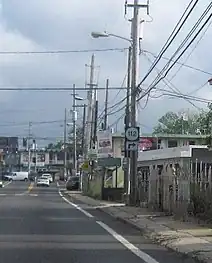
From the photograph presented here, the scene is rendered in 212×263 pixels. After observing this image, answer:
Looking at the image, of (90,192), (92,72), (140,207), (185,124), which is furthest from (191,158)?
(185,124)

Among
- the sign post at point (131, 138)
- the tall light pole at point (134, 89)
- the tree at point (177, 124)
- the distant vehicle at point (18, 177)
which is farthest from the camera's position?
the distant vehicle at point (18, 177)

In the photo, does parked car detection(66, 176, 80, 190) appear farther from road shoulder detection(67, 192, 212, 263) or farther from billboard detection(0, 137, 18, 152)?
billboard detection(0, 137, 18, 152)

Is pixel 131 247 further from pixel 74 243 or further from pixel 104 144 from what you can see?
pixel 104 144

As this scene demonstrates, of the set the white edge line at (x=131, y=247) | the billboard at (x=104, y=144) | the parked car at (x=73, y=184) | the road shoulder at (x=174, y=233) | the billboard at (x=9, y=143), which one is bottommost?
the white edge line at (x=131, y=247)

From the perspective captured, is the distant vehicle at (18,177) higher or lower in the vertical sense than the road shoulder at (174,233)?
higher

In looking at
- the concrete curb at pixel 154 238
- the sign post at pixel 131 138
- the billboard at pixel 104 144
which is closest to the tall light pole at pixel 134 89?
the sign post at pixel 131 138

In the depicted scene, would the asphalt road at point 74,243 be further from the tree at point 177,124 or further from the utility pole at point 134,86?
the tree at point 177,124

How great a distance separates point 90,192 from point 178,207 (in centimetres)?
3037

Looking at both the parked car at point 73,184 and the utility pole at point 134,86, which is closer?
the utility pole at point 134,86

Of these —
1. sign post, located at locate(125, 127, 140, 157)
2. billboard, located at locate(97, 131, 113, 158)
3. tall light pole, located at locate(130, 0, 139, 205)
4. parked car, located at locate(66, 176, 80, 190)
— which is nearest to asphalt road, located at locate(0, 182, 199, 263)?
sign post, located at locate(125, 127, 140, 157)

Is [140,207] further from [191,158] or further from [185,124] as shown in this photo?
[185,124]

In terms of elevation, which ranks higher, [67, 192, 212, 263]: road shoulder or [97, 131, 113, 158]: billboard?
[97, 131, 113, 158]: billboard

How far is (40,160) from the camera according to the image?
7869 inches

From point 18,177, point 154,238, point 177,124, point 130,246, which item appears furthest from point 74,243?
point 18,177
